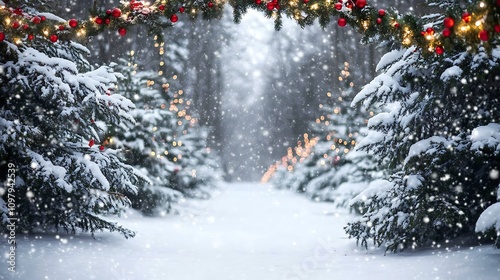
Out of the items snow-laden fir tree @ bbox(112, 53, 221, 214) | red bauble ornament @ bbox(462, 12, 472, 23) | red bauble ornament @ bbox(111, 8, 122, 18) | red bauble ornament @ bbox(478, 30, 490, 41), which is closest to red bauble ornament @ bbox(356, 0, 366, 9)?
red bauble ornament @ bbox(462, 12, 472, 23)

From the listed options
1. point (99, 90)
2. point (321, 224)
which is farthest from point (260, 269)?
point (321, 224)

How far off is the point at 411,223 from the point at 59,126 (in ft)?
17.6

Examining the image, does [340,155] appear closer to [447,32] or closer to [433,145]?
[433,145]

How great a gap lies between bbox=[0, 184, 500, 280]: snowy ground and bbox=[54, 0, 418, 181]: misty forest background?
22.5 feet

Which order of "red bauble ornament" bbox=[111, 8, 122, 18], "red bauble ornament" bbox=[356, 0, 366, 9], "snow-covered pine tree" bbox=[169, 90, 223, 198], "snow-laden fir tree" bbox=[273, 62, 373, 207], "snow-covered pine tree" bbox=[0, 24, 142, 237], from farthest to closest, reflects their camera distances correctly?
"snow-laden fir tree" bbox=[273, 62, 373, 207] → "snow-covered pine tree" bbox=[169, 90, 223, 198] → "snow-covered pine tree" bbox=[0, 24, 142, 237] → "red bauble ornament" bbox=[111, 8, 122, 18] → "red bauble ornament" bbox=[356, 0, 366, 9]

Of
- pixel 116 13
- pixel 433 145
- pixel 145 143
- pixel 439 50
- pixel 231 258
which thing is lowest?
pixel 231 258

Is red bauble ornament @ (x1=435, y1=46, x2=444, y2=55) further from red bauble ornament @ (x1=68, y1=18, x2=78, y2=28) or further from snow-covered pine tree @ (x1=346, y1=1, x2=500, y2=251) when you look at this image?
red bauble ornament @ (x1=68, y1=18, x2=78, y2=28)

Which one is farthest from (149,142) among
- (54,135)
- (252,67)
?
(252,67)

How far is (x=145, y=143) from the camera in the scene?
43.4ft

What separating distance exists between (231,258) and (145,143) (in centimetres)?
680

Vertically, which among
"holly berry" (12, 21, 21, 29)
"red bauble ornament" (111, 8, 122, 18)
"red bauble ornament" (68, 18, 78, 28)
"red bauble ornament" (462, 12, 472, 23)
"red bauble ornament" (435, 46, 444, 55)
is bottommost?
"red bauble ornament" (435, 46, 444, 55)

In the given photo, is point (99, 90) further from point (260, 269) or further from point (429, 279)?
point (429, 279)

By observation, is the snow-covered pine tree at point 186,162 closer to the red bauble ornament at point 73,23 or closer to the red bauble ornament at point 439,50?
the red bauble ornament at point 73,23

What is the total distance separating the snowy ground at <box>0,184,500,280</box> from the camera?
5492 mm
